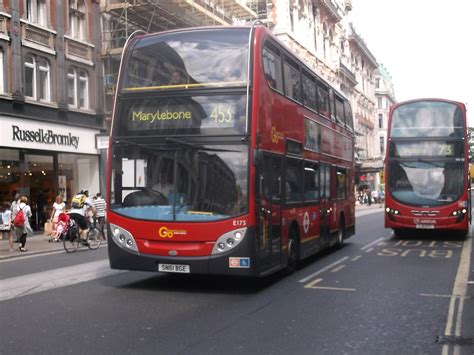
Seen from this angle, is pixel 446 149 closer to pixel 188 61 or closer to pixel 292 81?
pixel 292 81

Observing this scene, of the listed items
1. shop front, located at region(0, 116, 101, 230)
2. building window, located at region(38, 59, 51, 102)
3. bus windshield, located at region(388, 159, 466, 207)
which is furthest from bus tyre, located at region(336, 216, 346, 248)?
building window, located at region(38, 59, 51, 102)

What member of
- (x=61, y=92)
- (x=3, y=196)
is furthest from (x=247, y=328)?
(x=61, y=92)

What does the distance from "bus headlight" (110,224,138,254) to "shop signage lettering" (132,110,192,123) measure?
1.72m

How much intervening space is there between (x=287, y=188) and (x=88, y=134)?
18.3m

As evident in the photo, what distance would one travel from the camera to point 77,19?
87.9ft

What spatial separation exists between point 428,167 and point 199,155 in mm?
11120

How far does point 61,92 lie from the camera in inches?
976

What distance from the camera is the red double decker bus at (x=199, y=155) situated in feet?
27.8

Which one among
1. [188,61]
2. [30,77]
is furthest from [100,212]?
[188,61]

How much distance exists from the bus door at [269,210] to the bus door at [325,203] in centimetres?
345

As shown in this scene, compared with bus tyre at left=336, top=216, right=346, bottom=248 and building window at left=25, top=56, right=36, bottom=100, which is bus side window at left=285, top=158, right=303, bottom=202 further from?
building window at left=25, top=56, right=36, bottom=100

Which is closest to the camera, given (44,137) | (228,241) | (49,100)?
(228,241)

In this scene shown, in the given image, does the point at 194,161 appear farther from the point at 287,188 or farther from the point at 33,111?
the point at 33,111

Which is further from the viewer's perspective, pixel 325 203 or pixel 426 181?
pixel 426 181
